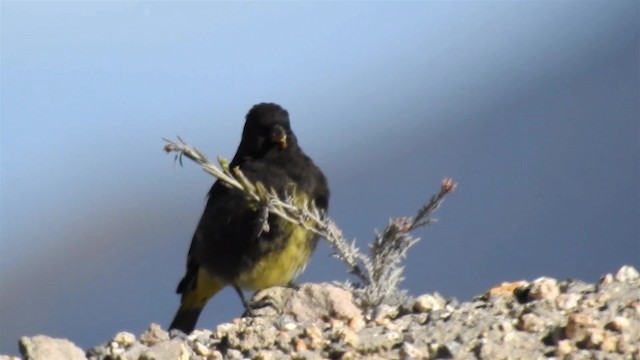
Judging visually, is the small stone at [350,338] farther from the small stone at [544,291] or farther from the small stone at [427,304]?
the small stone at [544,291]

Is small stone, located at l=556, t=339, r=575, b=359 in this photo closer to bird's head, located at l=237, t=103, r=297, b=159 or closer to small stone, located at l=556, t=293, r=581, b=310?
small stone, located at l=556, t=293, r=581, b=310

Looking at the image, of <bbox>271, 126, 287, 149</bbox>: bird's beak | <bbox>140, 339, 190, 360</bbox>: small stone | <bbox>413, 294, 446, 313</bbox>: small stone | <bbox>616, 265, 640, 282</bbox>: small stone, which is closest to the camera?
<bbox>140, 339, 190, 360</bbox>: small stone

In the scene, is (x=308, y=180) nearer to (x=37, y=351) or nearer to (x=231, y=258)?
(x=231, y=258)

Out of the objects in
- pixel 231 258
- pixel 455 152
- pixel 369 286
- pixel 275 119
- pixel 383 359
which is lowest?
pixel 383 359

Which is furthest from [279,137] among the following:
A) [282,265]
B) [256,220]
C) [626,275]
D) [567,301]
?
[567,301]

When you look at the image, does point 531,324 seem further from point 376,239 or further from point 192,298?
point 192,298

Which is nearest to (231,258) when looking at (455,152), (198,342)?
(198,342)

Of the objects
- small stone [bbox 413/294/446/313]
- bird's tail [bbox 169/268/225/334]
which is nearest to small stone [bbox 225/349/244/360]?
small stone [bbox 413/294/446/313]
